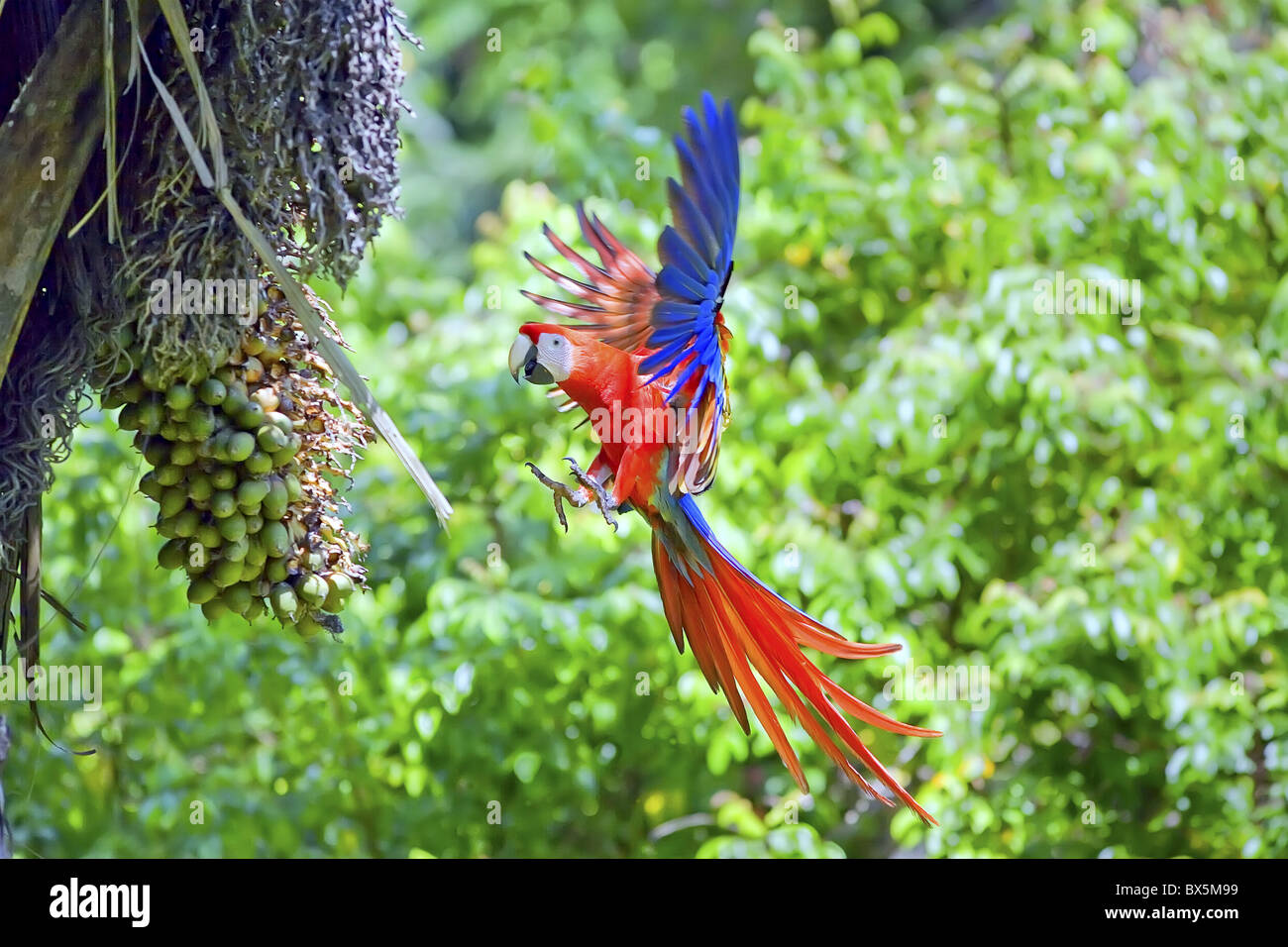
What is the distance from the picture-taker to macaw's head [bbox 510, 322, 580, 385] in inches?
59.3

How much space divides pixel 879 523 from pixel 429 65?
6.76 metres

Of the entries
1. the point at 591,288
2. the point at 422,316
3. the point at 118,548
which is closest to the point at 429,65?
the point at 422,316

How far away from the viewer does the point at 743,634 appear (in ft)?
5.36

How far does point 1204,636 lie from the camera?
2.97 m

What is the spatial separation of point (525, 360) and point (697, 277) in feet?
0.79

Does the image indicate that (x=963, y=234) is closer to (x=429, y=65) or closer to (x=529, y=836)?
(x=529, y=836)

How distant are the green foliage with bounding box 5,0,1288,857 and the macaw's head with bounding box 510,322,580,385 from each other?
148 centimetres
